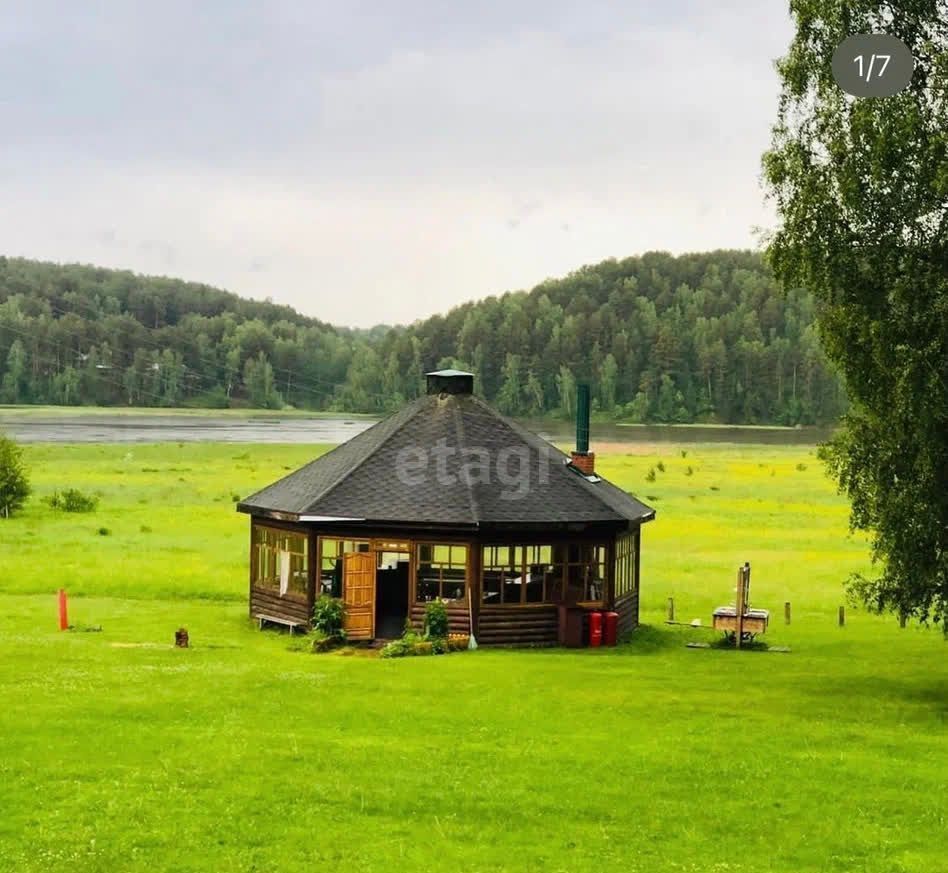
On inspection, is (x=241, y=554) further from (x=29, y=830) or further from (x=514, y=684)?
(x=29, y=830)

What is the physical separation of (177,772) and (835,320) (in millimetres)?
14384

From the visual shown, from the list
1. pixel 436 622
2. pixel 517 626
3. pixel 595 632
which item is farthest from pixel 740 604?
pixel 436 622

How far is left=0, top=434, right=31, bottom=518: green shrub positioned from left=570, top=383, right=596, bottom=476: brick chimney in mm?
30802

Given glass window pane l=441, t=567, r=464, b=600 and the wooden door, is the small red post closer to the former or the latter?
the wooden door

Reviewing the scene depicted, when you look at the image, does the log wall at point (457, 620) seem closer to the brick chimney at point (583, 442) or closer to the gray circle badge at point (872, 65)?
the brick chimney at point (583, 442)

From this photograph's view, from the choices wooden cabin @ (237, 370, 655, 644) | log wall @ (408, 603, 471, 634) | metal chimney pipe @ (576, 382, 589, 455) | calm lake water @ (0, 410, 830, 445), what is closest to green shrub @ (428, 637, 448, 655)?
log wall @ (408, 603, 471, 634)

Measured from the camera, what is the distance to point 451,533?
1235 inches

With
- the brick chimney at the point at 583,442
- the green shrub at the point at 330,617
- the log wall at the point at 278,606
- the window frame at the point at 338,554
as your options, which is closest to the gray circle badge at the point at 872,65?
the brick chimney at the point at 583,442

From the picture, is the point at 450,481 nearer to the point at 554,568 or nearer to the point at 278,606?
the point at 554,568

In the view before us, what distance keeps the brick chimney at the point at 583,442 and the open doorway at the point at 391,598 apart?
5388 mm

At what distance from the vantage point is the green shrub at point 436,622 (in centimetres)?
3097

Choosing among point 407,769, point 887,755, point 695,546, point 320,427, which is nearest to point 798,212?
point 887,755

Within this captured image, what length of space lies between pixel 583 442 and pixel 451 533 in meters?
5.93

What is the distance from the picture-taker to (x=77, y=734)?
20.4m
